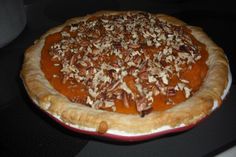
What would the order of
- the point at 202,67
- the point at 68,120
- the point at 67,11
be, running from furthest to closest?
the point at 67,11 → the point at 202,67 → the point at 68,120

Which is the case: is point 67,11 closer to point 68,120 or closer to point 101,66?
point 101,66

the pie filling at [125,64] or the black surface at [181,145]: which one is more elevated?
the pie filling at [125,64]

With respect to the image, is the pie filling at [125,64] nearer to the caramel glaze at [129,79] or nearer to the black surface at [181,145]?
the caramel glaze at [129,79]

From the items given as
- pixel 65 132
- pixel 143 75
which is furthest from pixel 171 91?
pixel 65 132

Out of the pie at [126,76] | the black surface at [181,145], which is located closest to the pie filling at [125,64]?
the pie at [126,76]

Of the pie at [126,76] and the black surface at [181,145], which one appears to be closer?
the pie at [126,76]

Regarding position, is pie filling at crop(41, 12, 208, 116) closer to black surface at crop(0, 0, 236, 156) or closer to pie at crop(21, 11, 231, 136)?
pie at crop(21, 11, 231, 136)

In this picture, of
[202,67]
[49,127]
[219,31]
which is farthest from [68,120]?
[219,31]

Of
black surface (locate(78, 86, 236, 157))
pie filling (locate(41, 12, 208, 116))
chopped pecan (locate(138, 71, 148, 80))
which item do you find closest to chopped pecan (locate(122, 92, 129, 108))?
pie filling (locate(41, 12, 208, 116))
